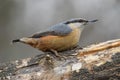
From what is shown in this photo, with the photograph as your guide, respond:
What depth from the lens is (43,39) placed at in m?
4.27

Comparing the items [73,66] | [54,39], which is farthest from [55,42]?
[73,66]

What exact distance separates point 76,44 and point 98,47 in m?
0.25

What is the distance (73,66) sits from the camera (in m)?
4.09

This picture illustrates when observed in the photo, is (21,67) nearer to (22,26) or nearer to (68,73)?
(68,73)

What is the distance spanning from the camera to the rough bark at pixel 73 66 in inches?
158

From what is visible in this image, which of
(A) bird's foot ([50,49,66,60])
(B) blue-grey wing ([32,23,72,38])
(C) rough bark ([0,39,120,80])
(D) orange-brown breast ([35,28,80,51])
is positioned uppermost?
(B) blue-grey wing ([32,23,72,38])

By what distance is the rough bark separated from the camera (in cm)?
402

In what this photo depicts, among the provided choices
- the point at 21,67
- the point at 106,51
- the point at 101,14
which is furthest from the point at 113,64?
the point at 101,14

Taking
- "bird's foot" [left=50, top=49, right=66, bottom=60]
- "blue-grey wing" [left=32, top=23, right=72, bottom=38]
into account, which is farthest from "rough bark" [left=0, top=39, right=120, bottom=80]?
"blue-grey wing" [left=32, top=23, right=72, bottom=38]

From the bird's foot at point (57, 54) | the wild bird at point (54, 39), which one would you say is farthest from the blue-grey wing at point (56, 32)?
the bird's foot at point (57, 54)

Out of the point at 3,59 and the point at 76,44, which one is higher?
the point at 3,59

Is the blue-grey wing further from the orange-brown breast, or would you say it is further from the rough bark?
the rough bark

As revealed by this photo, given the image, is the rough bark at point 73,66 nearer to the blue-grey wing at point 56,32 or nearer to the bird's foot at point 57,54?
the bird's foot at point 57,54

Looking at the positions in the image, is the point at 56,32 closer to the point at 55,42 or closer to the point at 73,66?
the point at 55,42
